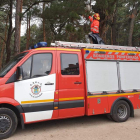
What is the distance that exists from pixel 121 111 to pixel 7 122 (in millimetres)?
3873

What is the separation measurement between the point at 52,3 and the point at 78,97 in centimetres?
964

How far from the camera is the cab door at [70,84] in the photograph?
5148mm

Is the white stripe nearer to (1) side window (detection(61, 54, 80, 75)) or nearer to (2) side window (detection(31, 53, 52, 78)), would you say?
(2) side window (detection(31, 53, 52, 78))

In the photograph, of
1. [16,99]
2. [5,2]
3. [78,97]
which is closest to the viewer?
[16,99]

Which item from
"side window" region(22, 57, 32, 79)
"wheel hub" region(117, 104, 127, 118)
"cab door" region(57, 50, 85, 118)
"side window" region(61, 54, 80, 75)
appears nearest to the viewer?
"side window" region(22, 57, 32, 79)

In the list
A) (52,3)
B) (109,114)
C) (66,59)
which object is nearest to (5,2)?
(52,3)

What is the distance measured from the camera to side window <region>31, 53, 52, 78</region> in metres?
4.89

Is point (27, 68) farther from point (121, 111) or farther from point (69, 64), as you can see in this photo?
point (121, 111)

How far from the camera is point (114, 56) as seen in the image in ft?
20.5

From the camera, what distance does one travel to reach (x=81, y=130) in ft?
17.3

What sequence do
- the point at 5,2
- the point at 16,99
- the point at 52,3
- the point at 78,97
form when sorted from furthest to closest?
the point at 5,2, the point at 52,3, the point at 78,97, the point at 16,99

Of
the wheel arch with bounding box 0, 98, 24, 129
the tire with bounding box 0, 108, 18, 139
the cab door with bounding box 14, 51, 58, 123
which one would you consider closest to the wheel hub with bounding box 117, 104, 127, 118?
the cab door with bounding box 14, 51, 58, 123

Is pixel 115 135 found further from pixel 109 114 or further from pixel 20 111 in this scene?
pixel 20 111

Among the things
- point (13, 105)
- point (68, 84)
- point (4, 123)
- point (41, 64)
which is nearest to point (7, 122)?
point (4, 123)
